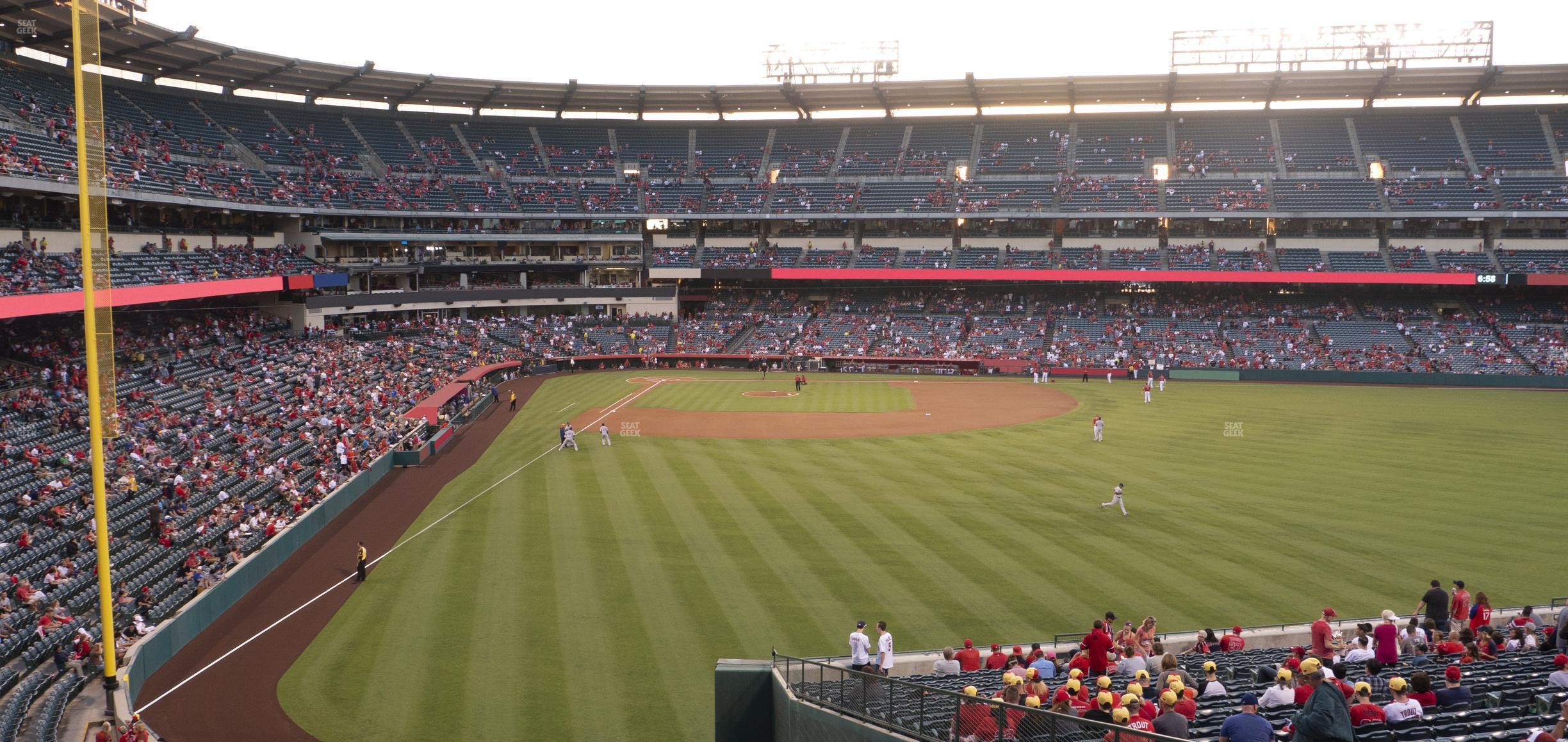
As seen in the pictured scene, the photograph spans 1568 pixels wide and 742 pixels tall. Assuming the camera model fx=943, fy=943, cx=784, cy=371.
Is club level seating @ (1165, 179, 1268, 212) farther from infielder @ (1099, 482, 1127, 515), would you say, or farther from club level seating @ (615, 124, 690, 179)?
infielder @ (1099, 482, 1127, 515)

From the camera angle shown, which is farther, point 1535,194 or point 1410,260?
point 1410,260

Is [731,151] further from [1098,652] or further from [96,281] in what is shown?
[1098,652]

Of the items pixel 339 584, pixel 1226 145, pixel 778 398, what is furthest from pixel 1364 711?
pixel 1226 145

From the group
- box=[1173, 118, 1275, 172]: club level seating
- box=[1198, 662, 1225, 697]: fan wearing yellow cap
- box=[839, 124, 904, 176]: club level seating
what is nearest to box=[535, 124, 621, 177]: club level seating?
box=[839, 124, 904, 176]: club level seating

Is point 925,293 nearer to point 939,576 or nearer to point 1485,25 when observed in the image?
point 1485,25

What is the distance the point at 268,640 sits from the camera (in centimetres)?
1892

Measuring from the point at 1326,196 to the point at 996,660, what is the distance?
219 ft

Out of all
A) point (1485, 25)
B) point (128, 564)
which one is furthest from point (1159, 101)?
point (128, 564)

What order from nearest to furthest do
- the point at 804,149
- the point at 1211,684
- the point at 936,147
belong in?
the point at 1211,684
the point at 936,147
the point at 804,149

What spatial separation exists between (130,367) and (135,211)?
1541 centimetres

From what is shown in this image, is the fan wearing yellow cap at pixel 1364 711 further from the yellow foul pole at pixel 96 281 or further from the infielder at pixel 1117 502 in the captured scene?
the infielder at pixel 1117 502

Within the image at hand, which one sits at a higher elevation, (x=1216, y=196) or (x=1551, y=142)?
(x=1551, y=142)

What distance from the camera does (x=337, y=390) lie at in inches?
1693

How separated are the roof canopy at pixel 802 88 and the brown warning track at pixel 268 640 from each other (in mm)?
37723
